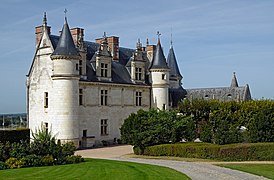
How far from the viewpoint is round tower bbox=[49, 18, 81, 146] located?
30.5 m

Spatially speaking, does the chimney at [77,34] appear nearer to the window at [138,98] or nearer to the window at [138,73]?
the window at [138,73]

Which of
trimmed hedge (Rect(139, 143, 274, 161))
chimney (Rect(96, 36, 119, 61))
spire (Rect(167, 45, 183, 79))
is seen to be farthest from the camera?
spire (Rect(167, 45, 183, 79))

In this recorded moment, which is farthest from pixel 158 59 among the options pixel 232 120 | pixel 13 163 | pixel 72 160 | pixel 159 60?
pixel 13 163

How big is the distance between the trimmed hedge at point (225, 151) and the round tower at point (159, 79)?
12799mm

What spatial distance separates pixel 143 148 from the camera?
27.0 metres

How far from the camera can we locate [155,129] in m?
27.1

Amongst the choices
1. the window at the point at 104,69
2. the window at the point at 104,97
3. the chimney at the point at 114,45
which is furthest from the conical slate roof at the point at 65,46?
the chimney at the point at 114,45

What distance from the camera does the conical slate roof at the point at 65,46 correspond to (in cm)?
3041

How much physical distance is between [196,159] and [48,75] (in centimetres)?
1402

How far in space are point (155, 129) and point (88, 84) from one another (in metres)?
8.27

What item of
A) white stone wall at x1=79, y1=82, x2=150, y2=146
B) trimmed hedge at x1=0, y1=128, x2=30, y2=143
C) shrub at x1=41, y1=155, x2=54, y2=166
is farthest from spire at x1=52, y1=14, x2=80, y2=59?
shrub at x1=41, y1=155, x2=54, y2=166

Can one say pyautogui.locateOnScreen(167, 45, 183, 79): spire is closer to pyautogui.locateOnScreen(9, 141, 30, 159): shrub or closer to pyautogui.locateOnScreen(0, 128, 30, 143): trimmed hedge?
pyautogui.locateOnScreen(0, 128, 30, 143): trimmed hedge

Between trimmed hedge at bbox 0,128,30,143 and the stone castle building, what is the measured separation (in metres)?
1.28

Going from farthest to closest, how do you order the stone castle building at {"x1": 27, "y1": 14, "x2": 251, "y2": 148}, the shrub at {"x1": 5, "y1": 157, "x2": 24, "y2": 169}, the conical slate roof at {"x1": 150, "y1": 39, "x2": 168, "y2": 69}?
1. the conical slate roof at {"x1": 150, "y1": 39, "x2": 168, "y2": 69}
2. the stone castle building at {"x1": 27, "y1": 14, "x2": 251, "y2": 148}
3. the shrub at {"x1": 5, "y1": 157, "x2": 24, "y2": 169}
